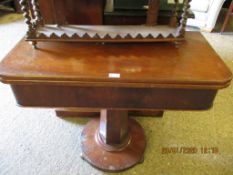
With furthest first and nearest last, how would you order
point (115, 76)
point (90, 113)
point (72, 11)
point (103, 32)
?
→ point (90, 113) < point (72, 11) < point (103, 32) < point (115, 76)

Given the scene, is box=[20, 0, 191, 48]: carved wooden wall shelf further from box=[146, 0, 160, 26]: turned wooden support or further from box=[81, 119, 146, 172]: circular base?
box=[81, 119, 146, 172]: circular base

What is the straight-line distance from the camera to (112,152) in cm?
118

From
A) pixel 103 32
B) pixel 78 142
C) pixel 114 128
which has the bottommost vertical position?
pixel 78 142

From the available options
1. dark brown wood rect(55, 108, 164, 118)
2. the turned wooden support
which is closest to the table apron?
the turned wooden support

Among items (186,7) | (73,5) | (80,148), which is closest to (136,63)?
(186,7)

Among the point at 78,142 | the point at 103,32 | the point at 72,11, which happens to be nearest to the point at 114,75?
the point at 103,32

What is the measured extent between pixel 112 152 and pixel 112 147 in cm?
3

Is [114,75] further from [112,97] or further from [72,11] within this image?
[72,11]

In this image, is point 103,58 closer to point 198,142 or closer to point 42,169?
point 42,169

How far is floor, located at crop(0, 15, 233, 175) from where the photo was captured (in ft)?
3.77

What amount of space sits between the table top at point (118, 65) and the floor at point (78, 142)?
71 centimetres

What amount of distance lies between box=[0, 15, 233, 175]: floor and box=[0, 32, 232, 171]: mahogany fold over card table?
60cm

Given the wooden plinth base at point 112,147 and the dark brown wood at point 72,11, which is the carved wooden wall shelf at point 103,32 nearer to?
the dark brown wood at point 72,11

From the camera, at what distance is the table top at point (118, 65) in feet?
2.11
